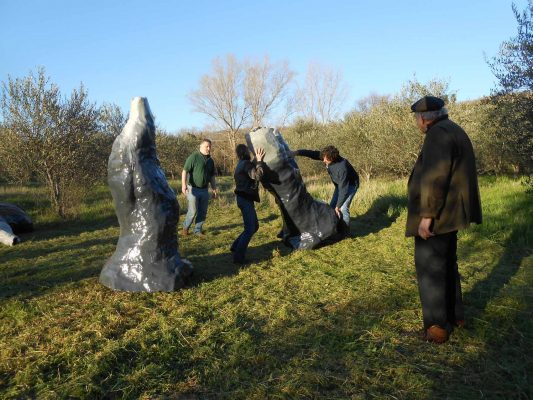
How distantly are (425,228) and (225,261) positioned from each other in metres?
3.50

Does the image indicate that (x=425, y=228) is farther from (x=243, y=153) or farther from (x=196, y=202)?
(x=196, y=202)

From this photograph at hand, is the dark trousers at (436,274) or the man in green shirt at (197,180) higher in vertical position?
the man in green shirt at (197,180)

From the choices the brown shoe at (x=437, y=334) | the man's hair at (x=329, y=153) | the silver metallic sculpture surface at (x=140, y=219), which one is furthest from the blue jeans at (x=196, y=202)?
the brown shoe at (x=437, y=334)

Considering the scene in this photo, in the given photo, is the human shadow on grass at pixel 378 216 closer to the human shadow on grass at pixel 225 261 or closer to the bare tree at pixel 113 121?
the human shadow on grass at pixel 225 261

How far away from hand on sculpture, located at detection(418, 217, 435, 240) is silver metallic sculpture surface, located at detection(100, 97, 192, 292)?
2839 mm

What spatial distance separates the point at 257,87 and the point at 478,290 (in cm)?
3343

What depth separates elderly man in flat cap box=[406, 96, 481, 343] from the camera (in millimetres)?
3234

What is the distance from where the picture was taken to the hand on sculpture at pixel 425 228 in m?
3.28

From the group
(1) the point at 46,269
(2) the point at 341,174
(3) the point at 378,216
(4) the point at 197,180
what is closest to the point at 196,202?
(4) the point at 197,180

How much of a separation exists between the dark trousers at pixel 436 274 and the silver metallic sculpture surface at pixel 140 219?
2.75 metres

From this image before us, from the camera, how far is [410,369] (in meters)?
3.02

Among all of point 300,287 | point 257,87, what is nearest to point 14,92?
point 300,287

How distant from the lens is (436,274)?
3.40 m

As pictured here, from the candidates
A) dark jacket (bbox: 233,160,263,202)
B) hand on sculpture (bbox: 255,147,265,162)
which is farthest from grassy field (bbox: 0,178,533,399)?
hand on sculpture (bbox: 255,147,265,162)
